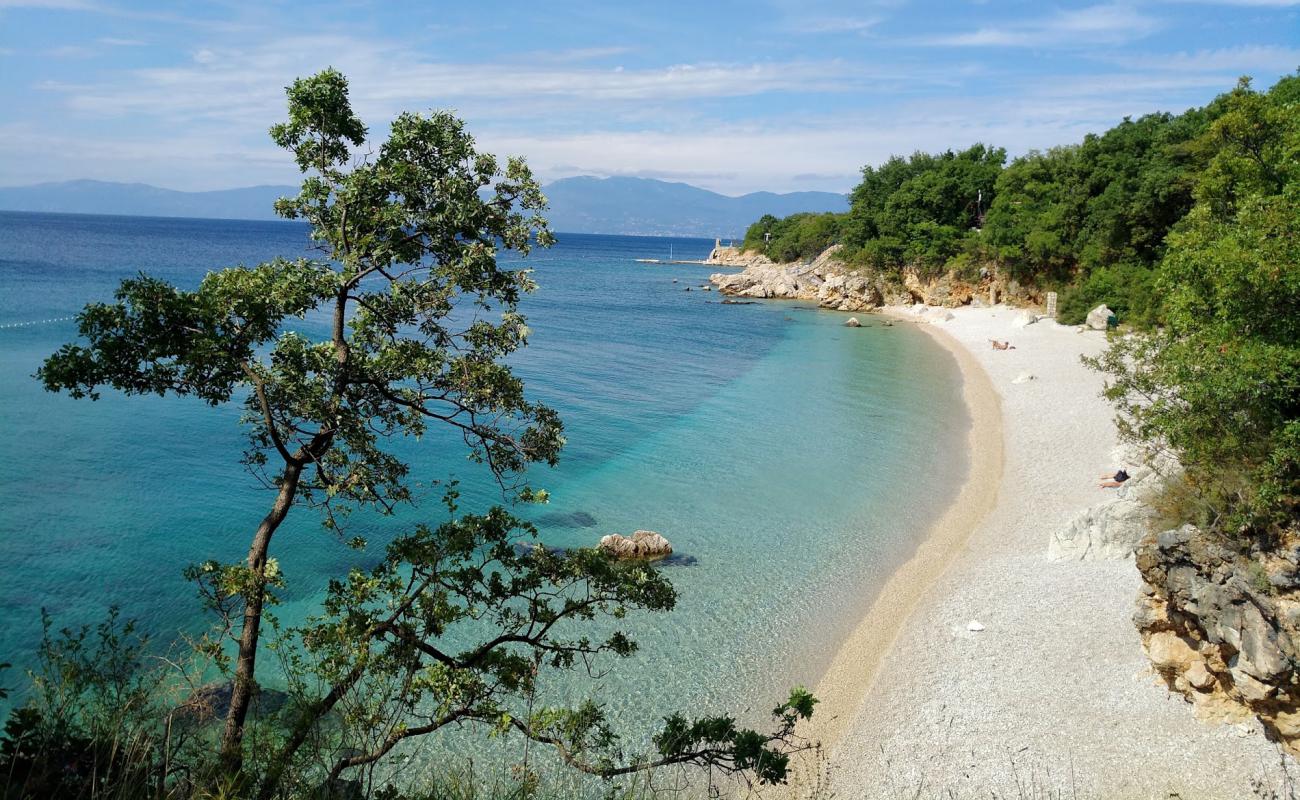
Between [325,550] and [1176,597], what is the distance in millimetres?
17461

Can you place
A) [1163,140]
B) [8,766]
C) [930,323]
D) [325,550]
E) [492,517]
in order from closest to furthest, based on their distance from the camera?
[8,766]
[492,517]
[325,550]
[1163,140]
[930,323]

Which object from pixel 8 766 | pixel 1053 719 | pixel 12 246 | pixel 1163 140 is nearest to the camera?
pixel 8 766

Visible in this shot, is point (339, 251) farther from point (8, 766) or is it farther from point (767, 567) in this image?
point (767, 567)

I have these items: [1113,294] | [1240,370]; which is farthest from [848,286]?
[1240,370]

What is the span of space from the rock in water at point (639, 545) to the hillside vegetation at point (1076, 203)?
59.3 ft

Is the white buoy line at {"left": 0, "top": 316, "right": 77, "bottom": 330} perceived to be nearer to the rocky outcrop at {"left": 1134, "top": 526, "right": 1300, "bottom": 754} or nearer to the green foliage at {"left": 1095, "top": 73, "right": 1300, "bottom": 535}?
the green foliage at {"left": 1095, "top": 73, "right": 1300, "bottom": 535}

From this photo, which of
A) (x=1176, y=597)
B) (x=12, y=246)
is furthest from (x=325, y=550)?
(x=12, y=246)

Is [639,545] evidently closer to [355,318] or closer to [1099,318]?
[355,318]

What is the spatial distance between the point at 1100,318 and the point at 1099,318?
Answer: 2.4 inches

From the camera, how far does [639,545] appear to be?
740 inches

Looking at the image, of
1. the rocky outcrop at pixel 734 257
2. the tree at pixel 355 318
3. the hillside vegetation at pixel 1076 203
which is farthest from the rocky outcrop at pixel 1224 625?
the rocky outcrop at pixel 734 257

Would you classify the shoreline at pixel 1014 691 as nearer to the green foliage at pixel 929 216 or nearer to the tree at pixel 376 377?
the tree at pixel 376 377

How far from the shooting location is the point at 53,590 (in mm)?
15734

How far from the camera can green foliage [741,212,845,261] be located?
340ft
